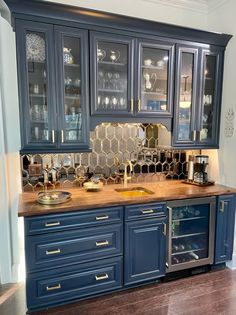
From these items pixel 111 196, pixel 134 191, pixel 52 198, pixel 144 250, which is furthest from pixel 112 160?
pixel 144 250

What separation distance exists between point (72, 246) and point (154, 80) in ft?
5.94

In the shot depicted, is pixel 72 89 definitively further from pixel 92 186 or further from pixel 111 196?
pixel 111 196

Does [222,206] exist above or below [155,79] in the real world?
below

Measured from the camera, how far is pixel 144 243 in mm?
2271

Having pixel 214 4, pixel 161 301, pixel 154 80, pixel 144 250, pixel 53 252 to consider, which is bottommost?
pixel 161 301

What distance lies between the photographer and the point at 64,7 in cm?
202

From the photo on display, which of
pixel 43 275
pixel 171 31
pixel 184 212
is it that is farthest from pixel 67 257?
pixel 171 31

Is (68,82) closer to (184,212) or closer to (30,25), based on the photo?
(30,25)

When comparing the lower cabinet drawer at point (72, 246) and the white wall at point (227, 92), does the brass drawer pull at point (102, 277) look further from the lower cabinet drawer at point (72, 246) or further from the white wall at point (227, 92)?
the white wall at point (227, 92)

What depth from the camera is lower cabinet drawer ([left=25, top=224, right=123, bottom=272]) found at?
1922mm

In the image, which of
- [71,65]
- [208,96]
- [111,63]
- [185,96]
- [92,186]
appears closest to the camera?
[71,65]

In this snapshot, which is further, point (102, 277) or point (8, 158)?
point (8, 158)

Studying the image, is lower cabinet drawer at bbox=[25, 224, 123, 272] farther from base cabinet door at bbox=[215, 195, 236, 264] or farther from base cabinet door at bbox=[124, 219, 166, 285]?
base cabinet door at bbox=[215, 195, 236, 264]

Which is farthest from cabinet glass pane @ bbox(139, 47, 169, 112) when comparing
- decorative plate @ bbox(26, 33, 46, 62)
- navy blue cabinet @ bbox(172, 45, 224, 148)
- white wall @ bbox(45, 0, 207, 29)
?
decorative plate @ bbox(26, 33, 46, 62)
